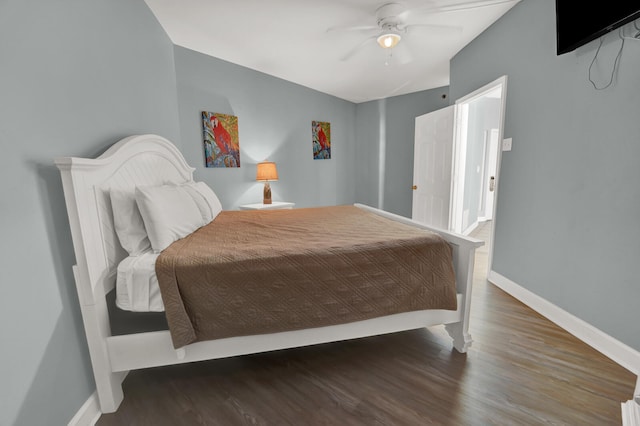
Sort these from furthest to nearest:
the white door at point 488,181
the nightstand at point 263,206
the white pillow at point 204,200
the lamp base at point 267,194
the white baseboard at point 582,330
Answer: the white door at point 488,181
the lamp base at point 267,194
the nightstand at point 263,206
the white pillow at point 204,200
the white baseboard at point 582,330

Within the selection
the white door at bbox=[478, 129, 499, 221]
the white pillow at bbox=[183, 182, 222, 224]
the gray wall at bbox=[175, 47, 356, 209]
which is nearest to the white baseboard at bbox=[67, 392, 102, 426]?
the white pillow at bbox=[183, 182, 222, 224]

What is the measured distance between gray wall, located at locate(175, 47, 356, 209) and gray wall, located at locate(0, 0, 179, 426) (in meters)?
1.57

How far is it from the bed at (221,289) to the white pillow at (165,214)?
12 mm

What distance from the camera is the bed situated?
1242 millimetres

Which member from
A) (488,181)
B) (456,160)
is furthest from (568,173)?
(488,181)

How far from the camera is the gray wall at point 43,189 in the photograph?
959mm

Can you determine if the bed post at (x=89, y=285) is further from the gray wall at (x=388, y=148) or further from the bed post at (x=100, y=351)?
the gray wall at (x=388, y=148)

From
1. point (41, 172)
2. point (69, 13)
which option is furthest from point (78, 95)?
point (41, 172)

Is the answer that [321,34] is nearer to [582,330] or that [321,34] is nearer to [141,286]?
[141,286]

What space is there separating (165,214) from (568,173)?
2.65 metres

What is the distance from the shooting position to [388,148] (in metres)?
5.39

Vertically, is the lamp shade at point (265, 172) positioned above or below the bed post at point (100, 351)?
above

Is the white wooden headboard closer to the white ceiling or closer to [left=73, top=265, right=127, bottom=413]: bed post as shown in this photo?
[left=73, top=265, right=127, bottom=413]: bed post

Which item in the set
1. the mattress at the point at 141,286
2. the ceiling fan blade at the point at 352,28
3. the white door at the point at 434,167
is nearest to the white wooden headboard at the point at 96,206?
the mattress at the point at 141,286
